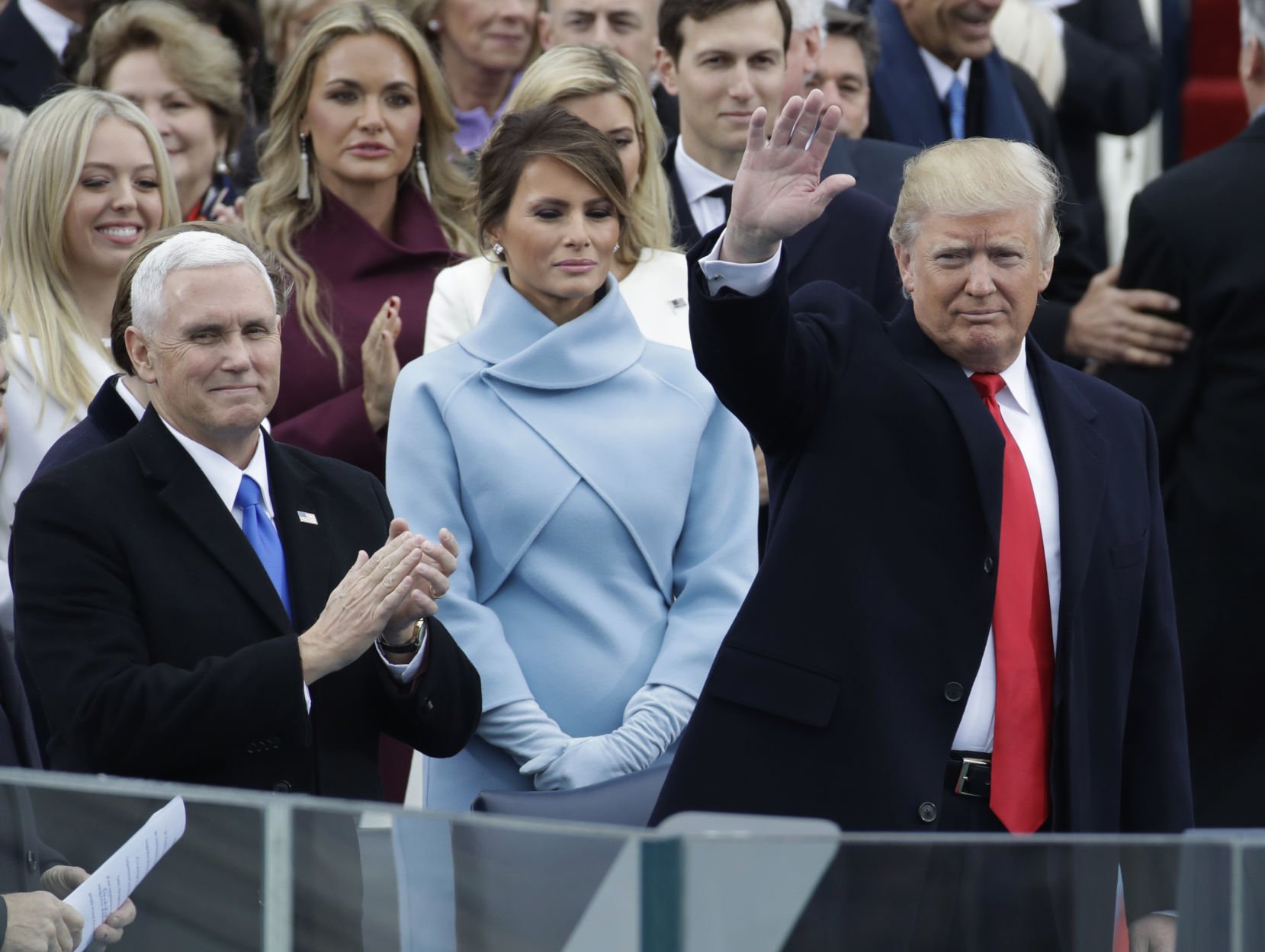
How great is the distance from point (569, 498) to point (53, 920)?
1.74 metres

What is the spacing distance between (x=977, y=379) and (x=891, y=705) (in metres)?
0.59

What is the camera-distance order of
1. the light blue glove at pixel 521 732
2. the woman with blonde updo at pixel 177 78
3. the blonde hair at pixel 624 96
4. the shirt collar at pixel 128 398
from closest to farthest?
the shirt collar at pixel 128 398, the light blue glove at pixel 521 732, the blonde hair at pixel 624 96, the woman with blonde updo at pixel 177 78

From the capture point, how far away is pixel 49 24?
6340 millimetres

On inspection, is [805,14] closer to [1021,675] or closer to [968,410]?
[968,410]

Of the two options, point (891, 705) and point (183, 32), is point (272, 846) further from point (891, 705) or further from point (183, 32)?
point (183, 32)

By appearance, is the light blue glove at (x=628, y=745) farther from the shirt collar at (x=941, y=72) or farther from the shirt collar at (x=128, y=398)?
the shirt collar at (x=941, y=72)

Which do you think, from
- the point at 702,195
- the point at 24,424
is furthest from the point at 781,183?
the point at 702,195

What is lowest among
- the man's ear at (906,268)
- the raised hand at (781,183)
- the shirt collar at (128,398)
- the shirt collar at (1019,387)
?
the shirt collar at (128,398)

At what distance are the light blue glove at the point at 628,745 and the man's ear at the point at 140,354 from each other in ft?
3.29

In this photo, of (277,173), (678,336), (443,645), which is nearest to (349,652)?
(443,645)

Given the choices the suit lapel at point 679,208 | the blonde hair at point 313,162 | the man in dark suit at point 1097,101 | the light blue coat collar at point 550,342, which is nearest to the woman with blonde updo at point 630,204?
the suit lapel at point 679,208

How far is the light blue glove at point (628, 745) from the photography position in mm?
3812

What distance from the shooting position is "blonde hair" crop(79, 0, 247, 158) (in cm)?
559

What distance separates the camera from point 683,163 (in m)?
5.19
